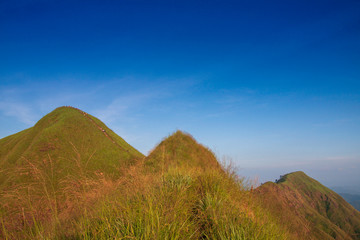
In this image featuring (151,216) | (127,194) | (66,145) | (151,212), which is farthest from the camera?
(66,145)

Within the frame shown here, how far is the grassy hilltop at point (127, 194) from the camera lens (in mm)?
4000

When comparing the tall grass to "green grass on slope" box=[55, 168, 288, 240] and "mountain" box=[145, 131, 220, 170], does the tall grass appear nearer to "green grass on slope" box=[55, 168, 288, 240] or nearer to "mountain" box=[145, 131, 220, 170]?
"green grass on slope" box=[55, 168, 288, 240]

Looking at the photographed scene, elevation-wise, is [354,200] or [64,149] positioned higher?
[64,149]

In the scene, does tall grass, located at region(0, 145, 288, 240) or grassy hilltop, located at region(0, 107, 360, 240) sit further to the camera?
grassy hilltop, located at region(0, 107, 360, 240)

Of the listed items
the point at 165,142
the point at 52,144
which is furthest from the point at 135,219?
the point at 52,144

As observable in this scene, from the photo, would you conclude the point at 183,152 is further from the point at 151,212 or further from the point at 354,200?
the point at 354,200

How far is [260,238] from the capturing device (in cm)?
366

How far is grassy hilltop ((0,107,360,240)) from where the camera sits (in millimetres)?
4000

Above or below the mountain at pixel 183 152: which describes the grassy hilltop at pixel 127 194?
below

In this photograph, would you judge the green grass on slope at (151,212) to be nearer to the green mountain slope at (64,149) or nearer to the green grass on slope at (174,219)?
the green grass on slope at (174,219)

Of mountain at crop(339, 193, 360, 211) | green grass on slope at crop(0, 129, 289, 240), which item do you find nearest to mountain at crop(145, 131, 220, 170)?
green grass on slope at crop(0, 129, 289, 240)

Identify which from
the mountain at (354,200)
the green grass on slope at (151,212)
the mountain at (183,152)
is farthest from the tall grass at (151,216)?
the mountain at (354,200)

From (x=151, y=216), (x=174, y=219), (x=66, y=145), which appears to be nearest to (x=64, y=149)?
(x=66, y=145)

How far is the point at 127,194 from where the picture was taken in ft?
17.6
